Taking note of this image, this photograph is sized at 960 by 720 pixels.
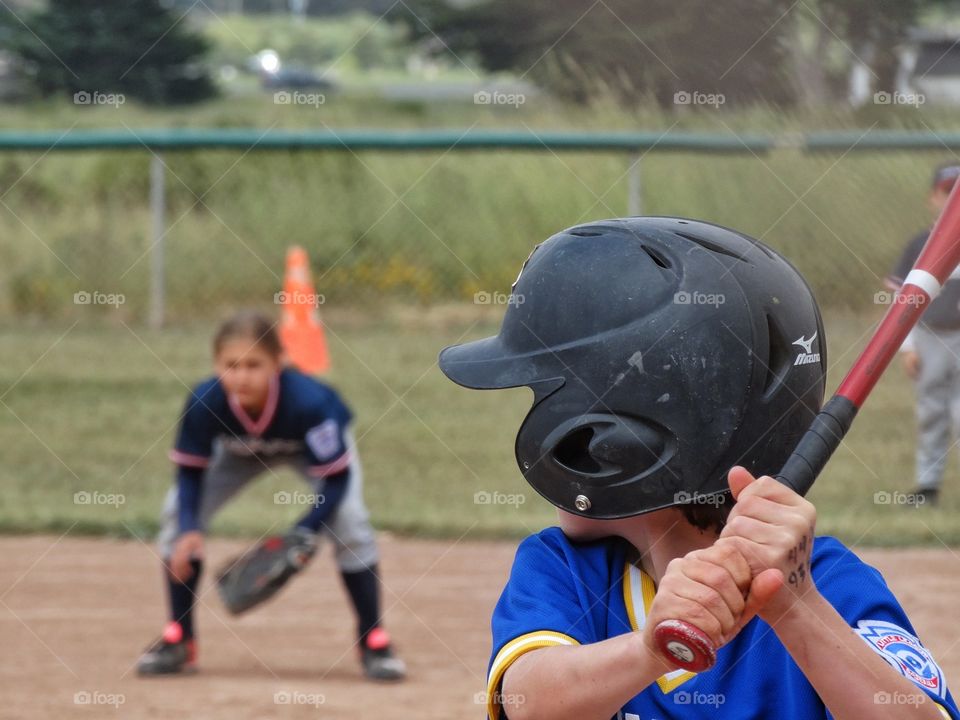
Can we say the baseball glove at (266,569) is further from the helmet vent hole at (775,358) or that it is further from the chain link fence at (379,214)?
the chain link fence at (379,214)

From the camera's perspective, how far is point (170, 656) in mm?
4812

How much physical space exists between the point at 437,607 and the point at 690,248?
4.10m

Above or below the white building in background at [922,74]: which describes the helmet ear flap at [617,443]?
below

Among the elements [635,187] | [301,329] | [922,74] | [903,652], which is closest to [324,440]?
[903,652]

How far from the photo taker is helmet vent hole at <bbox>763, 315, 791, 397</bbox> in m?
1.61

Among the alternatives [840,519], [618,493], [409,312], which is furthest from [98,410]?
[618,493]

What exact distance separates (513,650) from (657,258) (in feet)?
1.68

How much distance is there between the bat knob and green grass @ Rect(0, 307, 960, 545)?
5.16 m

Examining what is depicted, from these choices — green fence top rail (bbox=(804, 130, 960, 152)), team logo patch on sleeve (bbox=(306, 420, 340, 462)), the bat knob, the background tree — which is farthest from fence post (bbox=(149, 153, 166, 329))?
the bat knob

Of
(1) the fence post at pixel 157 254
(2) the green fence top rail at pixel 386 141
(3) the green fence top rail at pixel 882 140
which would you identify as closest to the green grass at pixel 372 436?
(1) the fence post at pixel 157 254

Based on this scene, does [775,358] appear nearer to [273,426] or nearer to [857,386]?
[857,386]

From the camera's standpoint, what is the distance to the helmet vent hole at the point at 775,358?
1607mm

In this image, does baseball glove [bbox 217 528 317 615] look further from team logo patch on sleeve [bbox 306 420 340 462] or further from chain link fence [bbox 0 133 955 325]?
chain link fence [bbox 0 133 955 325]

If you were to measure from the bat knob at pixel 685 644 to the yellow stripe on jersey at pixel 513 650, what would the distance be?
0.25 metres
